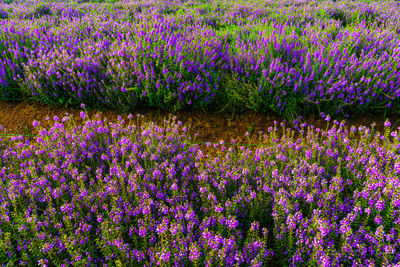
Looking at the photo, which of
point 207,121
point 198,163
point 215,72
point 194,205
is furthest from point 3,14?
point 194,205

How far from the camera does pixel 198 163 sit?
2.04 meters

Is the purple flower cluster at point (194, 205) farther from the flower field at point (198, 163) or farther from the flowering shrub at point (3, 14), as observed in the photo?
the flowering shrub at point (3, 14)

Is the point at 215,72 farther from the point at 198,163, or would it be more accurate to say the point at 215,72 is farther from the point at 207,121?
the point at 198,163

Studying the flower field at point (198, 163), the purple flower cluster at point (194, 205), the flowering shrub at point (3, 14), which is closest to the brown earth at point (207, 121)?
the flower field at point (198, 163)

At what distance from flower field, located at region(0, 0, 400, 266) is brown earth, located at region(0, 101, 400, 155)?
10 centimetres

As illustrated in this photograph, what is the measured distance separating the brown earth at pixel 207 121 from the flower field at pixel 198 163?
4.1 inches

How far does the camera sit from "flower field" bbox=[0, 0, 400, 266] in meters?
1.59

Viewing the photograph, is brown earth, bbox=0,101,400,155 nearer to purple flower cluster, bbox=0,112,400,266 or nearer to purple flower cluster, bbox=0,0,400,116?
purple flower cluster, bbox=0,0,400,116

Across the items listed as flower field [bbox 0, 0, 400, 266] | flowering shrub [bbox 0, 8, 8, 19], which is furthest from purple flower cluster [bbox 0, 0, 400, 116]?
flowering shrub [bbox 0, 8, 8, 19]

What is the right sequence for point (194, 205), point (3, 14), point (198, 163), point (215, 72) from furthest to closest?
1. point (3, 14)
2. point (215, 72)
3. point (198, 163)
4. point (194, 205)

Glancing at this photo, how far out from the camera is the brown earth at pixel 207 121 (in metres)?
3.16

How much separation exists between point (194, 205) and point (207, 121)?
→ 4.97 ft

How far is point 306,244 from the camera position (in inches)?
61.9

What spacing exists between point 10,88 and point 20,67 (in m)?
0.34
